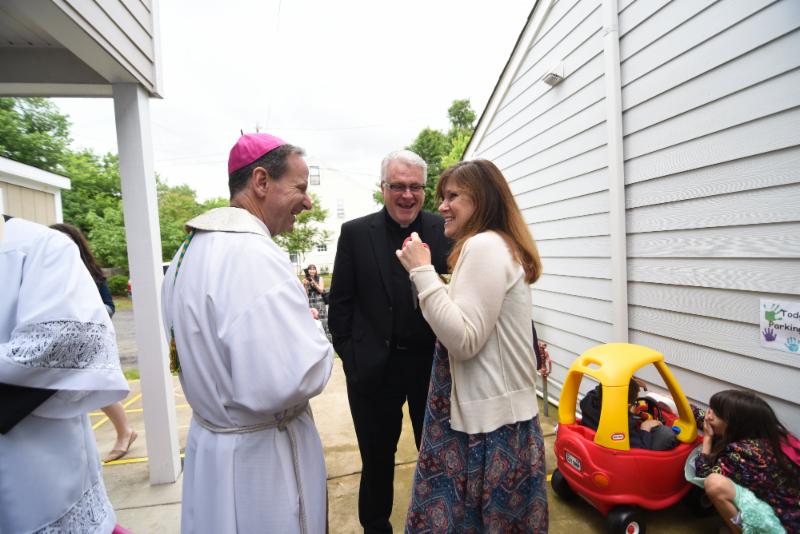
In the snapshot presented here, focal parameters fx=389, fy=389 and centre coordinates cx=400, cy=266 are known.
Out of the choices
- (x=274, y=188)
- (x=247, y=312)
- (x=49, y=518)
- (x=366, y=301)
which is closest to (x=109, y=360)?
(x=49, y=518)

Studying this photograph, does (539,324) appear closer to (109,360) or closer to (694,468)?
(694,468)

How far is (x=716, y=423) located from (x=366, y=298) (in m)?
1.88

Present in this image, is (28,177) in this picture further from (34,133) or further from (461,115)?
(461,115)

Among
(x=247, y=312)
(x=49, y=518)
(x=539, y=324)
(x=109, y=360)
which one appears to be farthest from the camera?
(x=539, y=324)

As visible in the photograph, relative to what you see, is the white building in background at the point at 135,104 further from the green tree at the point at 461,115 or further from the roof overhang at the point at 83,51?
the green tree at the point at 461,115

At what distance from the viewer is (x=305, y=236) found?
24484mm

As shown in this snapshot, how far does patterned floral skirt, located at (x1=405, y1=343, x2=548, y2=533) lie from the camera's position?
1.33 meters

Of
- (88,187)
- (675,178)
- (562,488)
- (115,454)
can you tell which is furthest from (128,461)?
(88,187)

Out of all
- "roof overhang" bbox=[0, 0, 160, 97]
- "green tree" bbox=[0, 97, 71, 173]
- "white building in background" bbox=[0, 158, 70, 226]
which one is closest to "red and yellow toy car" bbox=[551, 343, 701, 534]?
"roof overhang" bbox=[0, 0, 160, 97]

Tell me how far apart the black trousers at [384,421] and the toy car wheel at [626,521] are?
1127mm

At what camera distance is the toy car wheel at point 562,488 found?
249cm

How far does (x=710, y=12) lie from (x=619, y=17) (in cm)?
82

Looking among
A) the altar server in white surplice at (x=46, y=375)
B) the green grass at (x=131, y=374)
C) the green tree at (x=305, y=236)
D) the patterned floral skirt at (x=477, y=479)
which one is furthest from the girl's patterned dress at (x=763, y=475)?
the green tree at (x=305, y=236)

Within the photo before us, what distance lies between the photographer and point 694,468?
80.9 inches
